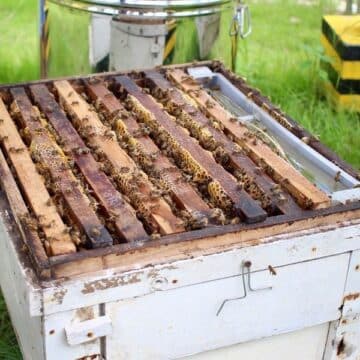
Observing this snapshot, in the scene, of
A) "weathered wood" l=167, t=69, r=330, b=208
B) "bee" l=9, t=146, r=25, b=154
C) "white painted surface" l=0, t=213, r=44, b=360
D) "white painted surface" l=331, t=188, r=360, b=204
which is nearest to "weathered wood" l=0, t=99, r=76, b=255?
"bee" l=9, t=146, r=25, b=154

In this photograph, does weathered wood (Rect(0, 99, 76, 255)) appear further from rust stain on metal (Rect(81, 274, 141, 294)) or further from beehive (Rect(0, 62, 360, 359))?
rust stain on metal (Rect(81, 274, 141, 294))

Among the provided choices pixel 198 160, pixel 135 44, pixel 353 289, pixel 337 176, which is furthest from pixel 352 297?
pixel 135 44

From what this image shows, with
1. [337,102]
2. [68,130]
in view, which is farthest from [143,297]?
[337,102]

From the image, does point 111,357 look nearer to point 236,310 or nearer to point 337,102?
point 236,310

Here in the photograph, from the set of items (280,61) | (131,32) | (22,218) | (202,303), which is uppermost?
(131,32)

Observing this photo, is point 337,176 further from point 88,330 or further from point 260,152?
point 88,330

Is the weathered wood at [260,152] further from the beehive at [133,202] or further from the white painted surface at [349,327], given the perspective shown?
the white painted surface at [349,327]
